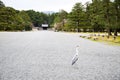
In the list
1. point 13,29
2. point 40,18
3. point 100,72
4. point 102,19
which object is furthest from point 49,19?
point 100,72

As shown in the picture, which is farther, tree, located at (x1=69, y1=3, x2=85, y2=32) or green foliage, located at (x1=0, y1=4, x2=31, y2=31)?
green foliage, located at (x1=0, y1=4, x2=31, y2=31)

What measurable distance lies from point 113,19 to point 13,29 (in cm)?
4246

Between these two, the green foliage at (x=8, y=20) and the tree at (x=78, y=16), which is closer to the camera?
the tree at (x=78, y=16)

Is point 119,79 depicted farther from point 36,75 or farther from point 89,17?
point 89,17

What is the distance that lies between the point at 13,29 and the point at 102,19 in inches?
1551

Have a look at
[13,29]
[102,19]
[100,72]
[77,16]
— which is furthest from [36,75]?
[13,29]

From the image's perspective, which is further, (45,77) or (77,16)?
(77,16)

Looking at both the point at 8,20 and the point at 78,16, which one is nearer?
the point at 78,16

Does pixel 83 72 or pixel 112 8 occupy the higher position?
pixel 112 8

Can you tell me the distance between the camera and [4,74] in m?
6.98

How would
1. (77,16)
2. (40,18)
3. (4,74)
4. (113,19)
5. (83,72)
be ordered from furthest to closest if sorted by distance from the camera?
1. (40,18)
2. (77,16)
3. (113,19)
4. (83,72)
5. (4,74)

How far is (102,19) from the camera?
1517 inches

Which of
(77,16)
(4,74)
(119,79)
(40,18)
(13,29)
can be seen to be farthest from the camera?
(40,18)

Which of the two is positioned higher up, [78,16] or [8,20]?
[78,16]
